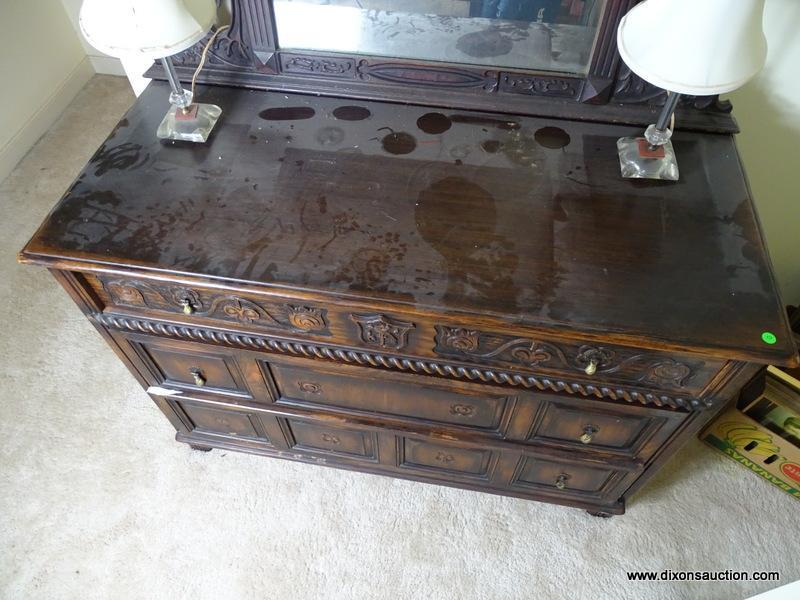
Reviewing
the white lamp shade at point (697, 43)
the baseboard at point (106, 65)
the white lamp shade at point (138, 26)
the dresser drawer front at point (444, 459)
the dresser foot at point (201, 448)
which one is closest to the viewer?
the white lamp shade at point (697, 43)

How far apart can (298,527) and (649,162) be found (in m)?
1.10

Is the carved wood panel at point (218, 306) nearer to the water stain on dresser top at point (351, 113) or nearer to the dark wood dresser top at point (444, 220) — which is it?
the dark wood dresser top at point (444, 220)

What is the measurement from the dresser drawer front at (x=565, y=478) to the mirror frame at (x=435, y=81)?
68cm

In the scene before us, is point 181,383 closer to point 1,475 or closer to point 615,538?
point 1,475

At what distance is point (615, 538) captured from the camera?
1.27m

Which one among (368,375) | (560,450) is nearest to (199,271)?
(368,375)

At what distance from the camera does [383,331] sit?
84cm

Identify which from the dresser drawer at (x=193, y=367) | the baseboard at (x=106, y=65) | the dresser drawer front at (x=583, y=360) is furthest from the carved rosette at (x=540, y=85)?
the baseboard at (x=106, y=65)

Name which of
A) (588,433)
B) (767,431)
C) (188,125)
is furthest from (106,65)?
(767,431)

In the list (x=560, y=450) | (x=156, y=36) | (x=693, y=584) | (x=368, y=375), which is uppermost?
(x=156, y=36)

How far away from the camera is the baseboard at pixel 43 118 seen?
1913 millimetres

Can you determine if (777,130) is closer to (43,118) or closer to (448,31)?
(448,31)

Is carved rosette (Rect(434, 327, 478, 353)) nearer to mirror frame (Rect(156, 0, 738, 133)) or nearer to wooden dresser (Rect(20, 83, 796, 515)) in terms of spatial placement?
wooden dresser (Rect(20, 83, 796, 515))

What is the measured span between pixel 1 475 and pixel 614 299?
1.50 metres
